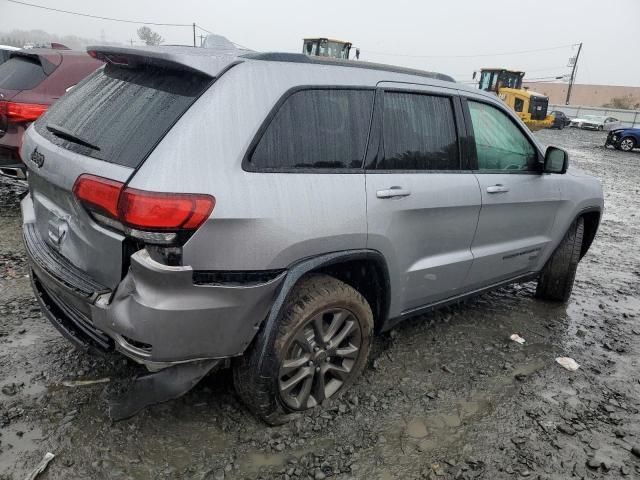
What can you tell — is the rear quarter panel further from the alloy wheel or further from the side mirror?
the alloy wheel

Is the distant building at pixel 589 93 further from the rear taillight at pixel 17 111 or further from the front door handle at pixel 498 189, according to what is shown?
the rear taillight at pixel 17 111

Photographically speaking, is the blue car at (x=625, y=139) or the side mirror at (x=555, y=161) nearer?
the side mirror at (x=555, y=161)

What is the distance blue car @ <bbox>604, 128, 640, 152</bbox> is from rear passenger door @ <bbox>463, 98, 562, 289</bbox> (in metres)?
21.7

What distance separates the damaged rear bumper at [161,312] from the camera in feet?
6.25

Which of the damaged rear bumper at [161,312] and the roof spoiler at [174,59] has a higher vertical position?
the roof spoiler at [174,59]

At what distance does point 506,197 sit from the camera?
10.8ft

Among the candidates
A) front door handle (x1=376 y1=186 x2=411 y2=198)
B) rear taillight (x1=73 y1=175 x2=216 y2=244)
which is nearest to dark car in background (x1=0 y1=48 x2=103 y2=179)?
rear taillight (x1=73 y1=175 x2=216 y2=244)

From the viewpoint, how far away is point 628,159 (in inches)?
733

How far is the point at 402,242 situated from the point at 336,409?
97 centimetres

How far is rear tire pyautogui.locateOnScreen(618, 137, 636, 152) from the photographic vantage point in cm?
2162

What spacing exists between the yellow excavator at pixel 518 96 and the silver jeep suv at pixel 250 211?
23.4 meters

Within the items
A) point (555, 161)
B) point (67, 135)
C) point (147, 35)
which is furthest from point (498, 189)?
point (147, 35)

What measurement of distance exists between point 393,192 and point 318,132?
0.51 m

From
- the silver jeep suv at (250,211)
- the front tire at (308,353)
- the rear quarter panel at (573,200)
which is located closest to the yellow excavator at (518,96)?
the rear quarter panel at (573,200)
